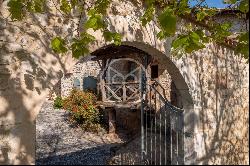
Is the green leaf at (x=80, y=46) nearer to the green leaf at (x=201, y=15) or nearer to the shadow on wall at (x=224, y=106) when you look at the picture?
the shadow on wall at (x=224, y=106)

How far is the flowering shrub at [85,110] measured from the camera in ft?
42.4

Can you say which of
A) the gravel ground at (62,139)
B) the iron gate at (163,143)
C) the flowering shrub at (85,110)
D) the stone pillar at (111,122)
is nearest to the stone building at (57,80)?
the iron gate at (163,143)

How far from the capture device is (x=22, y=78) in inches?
104

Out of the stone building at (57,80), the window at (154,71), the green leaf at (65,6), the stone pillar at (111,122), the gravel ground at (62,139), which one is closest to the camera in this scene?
the stone building at (57,80)

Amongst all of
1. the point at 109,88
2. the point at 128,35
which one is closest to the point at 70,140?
the point at 109,88

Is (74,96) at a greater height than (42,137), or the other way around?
(74,96)

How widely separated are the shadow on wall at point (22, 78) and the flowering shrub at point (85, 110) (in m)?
10.3

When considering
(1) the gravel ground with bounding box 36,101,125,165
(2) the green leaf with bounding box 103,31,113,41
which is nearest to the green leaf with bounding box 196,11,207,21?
(2) the green leaf with bounding box 103,31,113,41

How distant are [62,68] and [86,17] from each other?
64 cm

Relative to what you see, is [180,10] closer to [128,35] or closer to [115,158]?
[128,35]

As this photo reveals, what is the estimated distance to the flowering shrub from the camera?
12.9 metres

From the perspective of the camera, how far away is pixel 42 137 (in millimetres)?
11430

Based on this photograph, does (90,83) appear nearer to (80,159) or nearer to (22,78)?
(80,159)

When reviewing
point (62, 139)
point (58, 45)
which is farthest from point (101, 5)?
point (62, 139)
